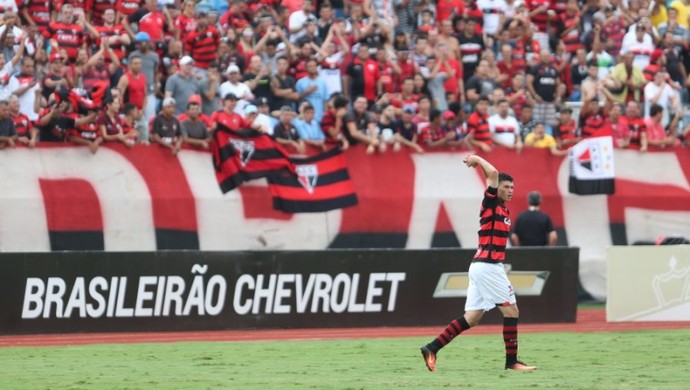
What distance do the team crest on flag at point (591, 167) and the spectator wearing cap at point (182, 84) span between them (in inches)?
255

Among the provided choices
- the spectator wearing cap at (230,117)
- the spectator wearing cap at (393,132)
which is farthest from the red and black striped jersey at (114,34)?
the spectator wearing cap at (393,132)

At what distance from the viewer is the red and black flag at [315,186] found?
21.9m

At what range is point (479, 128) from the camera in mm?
23250

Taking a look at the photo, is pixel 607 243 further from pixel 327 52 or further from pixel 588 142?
pixel 327 52

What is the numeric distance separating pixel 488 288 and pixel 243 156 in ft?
28.4

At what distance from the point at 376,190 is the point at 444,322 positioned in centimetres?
318

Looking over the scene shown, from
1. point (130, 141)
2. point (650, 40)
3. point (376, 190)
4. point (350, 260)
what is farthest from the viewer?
point (650, 40)

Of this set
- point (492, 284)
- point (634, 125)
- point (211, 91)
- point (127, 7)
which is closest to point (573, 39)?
point (634, 125)

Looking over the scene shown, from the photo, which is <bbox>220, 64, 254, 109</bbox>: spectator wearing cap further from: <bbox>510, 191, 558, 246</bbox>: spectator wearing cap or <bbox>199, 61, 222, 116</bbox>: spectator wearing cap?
<bbox>510, 191, 558, 246</bbox>: spectator wearing cap

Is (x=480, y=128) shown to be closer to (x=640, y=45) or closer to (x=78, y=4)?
(x=640, y=45)

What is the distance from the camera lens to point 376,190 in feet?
74.1

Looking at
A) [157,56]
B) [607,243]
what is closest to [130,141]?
[157,56]

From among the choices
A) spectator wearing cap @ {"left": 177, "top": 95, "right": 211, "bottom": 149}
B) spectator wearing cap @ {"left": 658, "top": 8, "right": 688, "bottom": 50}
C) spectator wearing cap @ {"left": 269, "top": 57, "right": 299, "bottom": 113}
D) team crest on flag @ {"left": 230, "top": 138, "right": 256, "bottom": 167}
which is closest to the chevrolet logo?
team crest on flag @ {"left": 230, "top": 138, "right": 256, "bottom": 167}

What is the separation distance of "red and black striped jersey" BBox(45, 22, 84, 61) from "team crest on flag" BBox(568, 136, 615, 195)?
8365 millimetres
